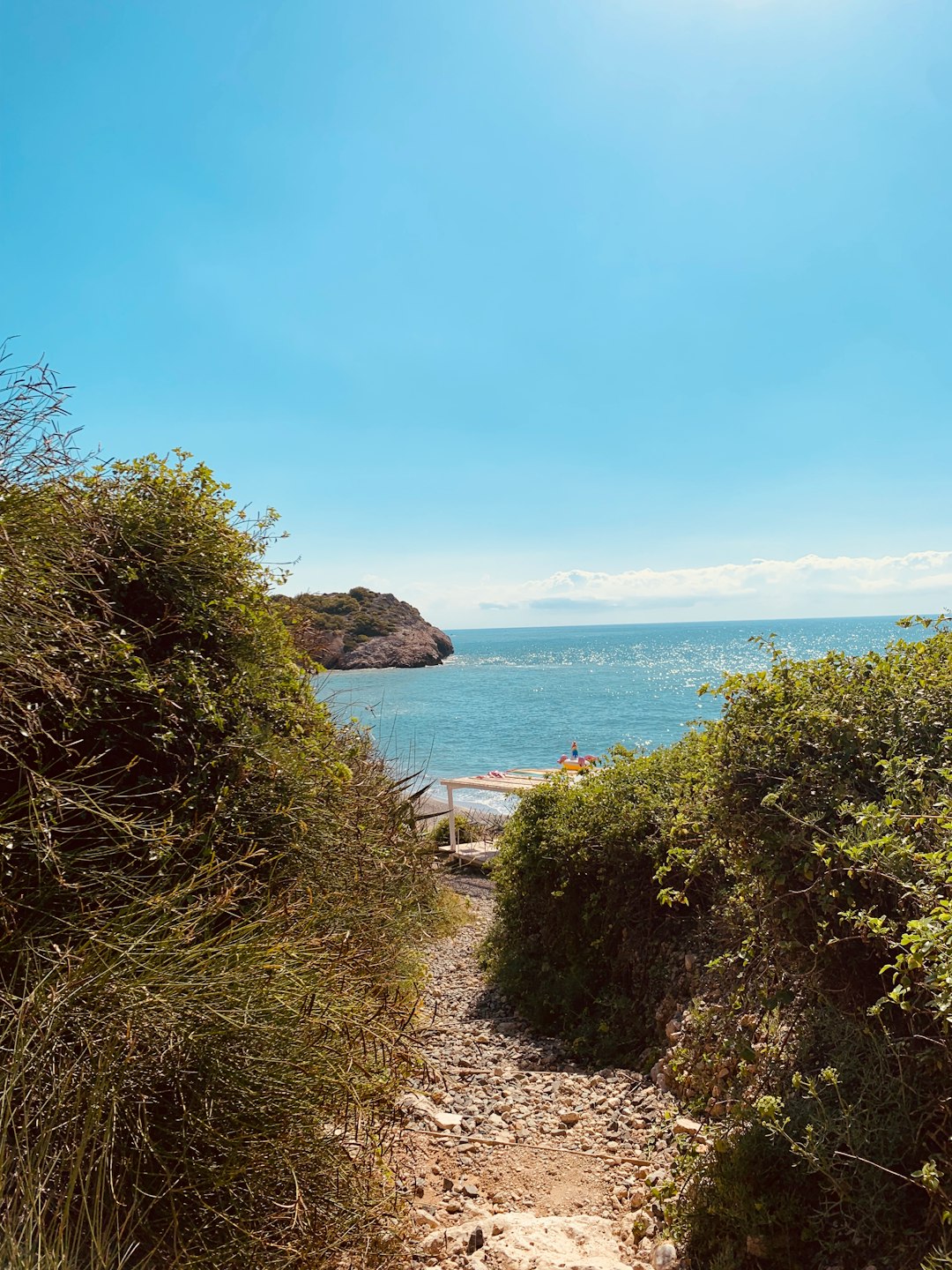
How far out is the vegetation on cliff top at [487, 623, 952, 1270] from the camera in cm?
262

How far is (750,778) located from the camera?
3.76m

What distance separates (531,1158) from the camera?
4.49 m

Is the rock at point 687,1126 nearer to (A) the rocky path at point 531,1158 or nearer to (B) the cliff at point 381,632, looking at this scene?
(A) the rocky path at point 531,1158

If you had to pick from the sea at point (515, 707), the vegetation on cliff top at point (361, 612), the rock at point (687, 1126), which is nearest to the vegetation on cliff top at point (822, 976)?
the rock at point (687, 1126)

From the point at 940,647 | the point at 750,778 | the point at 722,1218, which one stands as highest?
the point at 940,647

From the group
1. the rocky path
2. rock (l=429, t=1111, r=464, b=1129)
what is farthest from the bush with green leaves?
rock (l=429, t=1111, r=464, b=1129)

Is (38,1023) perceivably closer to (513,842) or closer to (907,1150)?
(907,1150)

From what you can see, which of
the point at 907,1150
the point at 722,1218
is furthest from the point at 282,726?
the point at 907,1150

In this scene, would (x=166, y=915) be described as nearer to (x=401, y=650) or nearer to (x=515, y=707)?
(x=515, y=707)

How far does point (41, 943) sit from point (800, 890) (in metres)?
2.96

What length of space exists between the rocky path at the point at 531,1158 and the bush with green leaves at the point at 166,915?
59cm

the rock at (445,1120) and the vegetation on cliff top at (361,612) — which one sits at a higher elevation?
the vegetation on cliff top at (361,612)

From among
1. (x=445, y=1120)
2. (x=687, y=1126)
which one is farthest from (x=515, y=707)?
(x=687, y=1126)

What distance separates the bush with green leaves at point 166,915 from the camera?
237 cm
